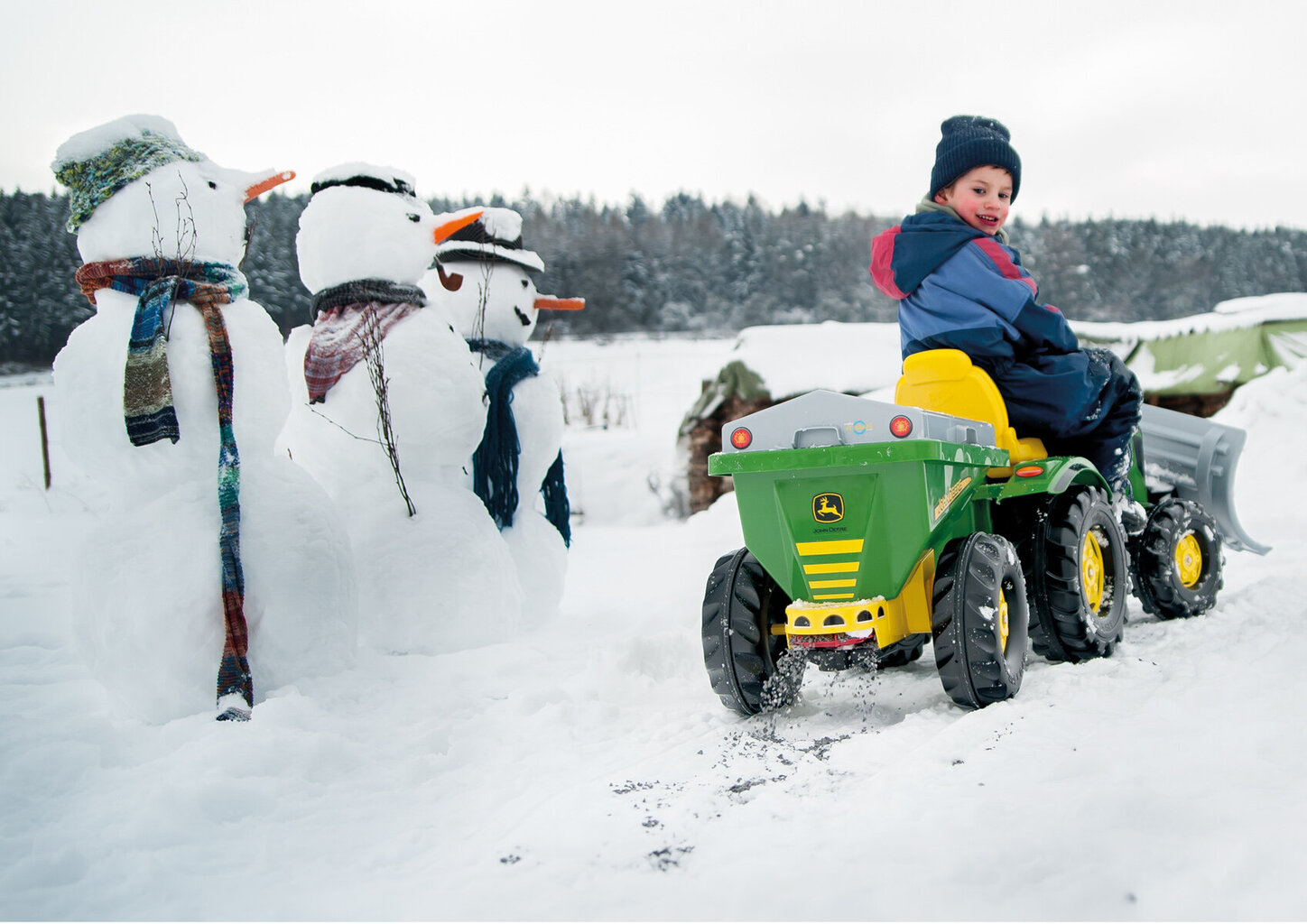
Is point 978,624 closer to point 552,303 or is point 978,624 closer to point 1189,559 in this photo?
point 1189,559

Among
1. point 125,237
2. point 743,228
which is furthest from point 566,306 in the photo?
point 743,228

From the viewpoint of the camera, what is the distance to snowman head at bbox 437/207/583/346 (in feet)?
16.3

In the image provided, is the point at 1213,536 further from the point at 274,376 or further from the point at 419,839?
the point at 274,376

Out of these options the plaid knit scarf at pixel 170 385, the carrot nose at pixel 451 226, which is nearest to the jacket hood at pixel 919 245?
the carrot nose at pixel 451 226

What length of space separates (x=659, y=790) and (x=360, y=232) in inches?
114

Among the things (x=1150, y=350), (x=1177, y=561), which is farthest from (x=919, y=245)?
(x=1150, y=350)

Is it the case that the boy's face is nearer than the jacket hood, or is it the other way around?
the jacket hood

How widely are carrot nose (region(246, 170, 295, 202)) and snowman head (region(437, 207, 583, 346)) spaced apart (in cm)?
145

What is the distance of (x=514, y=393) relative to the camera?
466 cm

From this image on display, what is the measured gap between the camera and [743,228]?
3475cm

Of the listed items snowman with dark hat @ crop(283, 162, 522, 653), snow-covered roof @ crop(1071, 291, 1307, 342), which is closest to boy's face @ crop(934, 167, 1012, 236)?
snowman with dark hat @ crop(283, 162, 522, 653)

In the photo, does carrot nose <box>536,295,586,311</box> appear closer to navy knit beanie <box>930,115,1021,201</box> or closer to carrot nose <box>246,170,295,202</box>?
carrot nose <box>246,170,295,202</box>

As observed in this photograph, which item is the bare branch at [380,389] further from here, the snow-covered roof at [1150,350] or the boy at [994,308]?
the snow-covered roof at [1150,350]

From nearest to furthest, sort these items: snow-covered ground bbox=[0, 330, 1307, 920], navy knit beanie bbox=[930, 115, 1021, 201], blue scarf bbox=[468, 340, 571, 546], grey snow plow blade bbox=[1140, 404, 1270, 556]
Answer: snow-covered ground bbox=[0, 330, 1307, 920], navy knit beanie bbox=[930, 115, 1021, 201], grey snow plow blade bbox=[1140, 404, 1270, 556], blue scarf bbox=[468, 340, 571, 546]
